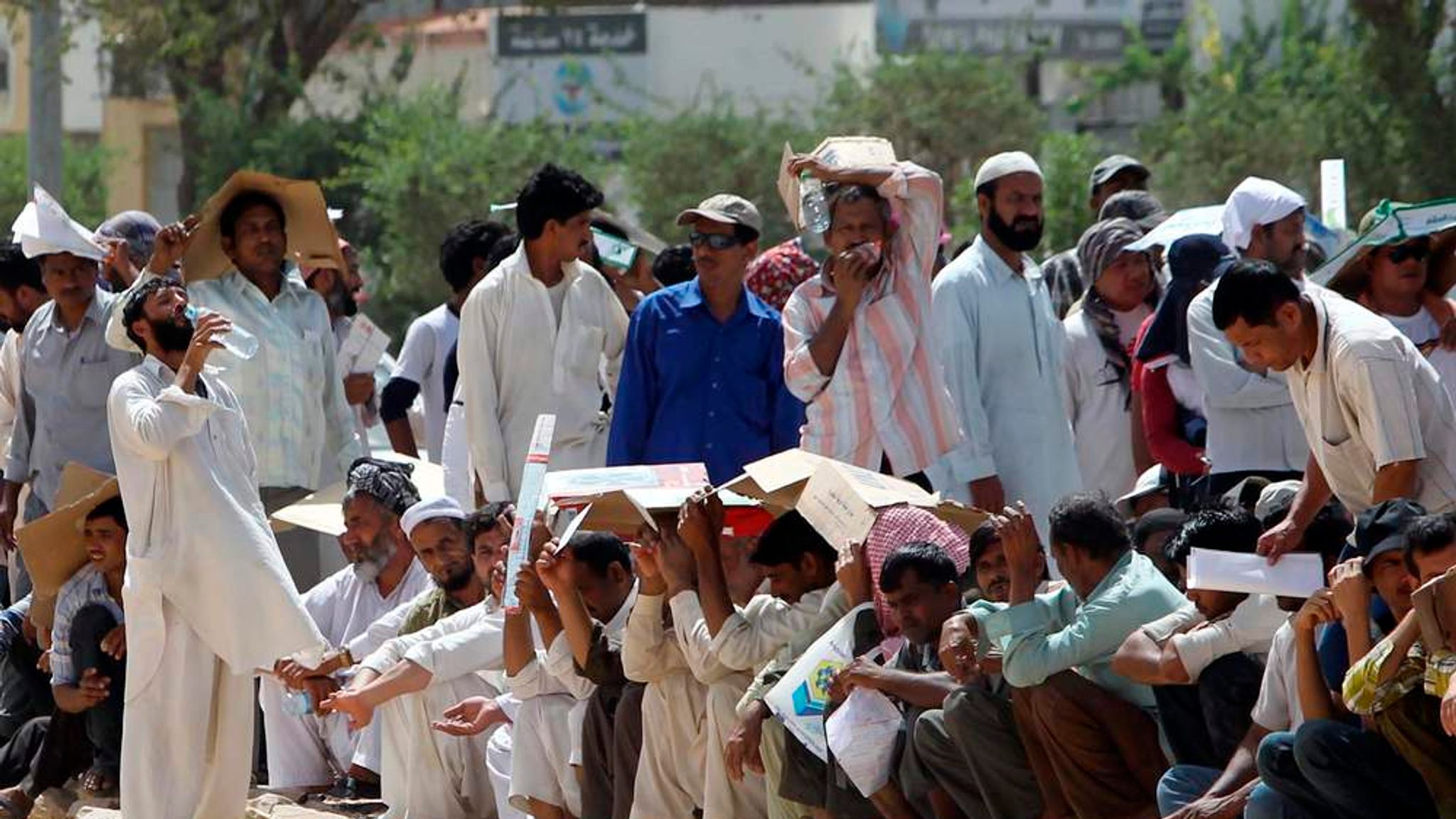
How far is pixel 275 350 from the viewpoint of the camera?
33.8ft

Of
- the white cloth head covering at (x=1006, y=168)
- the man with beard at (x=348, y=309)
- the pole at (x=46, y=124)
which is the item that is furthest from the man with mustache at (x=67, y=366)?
the pole at (x=46, y=124)

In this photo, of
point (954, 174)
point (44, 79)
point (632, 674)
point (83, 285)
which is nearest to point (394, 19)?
point (954, 174)

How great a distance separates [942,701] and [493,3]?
147 ft

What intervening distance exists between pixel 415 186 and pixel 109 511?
20553 millimetres

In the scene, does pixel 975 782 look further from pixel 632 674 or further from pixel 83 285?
pixel 83 285

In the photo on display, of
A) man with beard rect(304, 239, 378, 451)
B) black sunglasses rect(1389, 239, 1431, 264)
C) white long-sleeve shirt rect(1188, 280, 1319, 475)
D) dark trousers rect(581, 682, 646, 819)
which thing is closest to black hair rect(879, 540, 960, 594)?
dark trousers rect(581, 682, 646, 819)

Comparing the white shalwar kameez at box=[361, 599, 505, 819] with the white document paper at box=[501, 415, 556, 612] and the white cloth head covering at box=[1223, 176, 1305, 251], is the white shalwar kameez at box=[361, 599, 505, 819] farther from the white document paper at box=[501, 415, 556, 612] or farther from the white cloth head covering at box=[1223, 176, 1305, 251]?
the white cloth head covering at box=[1223, 176, 1305, 251]

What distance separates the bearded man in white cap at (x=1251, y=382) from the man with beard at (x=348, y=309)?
439 cm

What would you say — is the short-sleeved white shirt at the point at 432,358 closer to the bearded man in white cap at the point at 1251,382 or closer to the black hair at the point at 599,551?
the black hair at the point at 599,551

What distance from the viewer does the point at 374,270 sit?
31141 mm

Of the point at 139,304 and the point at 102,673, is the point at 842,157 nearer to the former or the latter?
the point at 139,304

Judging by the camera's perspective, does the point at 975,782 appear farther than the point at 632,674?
No

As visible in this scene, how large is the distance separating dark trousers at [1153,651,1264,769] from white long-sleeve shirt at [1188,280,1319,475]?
6.53 ft

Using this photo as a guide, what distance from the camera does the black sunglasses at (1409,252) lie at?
815cm
